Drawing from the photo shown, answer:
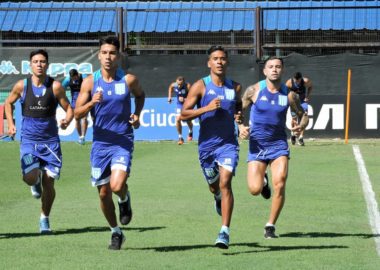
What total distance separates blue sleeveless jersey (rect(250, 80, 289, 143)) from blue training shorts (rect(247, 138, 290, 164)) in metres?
0.05

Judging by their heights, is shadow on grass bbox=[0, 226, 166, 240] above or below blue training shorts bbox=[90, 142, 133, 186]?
below

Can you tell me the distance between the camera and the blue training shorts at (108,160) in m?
9.80

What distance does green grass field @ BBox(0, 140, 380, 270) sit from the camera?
30.2 feet

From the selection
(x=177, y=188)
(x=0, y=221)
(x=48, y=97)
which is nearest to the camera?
(x=48, y=97)

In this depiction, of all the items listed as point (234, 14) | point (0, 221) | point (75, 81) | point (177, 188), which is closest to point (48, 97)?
point (0, 221)

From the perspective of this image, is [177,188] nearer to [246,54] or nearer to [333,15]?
[246,54]

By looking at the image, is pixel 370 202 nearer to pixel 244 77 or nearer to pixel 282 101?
pixel 282 101

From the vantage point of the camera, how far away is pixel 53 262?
359 inches

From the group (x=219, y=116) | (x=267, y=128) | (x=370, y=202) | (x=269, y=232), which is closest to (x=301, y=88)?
(x=370, y=202)

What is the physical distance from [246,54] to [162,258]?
20.2m

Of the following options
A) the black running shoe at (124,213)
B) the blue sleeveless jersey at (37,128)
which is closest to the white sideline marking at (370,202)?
the black running shoe at (124,213)

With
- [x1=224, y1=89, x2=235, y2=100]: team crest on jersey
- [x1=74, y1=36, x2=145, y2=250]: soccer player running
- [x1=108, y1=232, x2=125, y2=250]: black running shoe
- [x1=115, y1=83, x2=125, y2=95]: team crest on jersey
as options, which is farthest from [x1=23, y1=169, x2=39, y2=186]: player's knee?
[x1=224, y1=89, x2=235, y2=100]: team crest on jersey

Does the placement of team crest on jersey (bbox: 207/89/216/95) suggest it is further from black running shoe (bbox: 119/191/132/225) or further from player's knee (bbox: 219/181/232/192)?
black running shoe (bbox: 119/191/132/225)

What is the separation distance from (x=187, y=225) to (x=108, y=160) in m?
2.18
